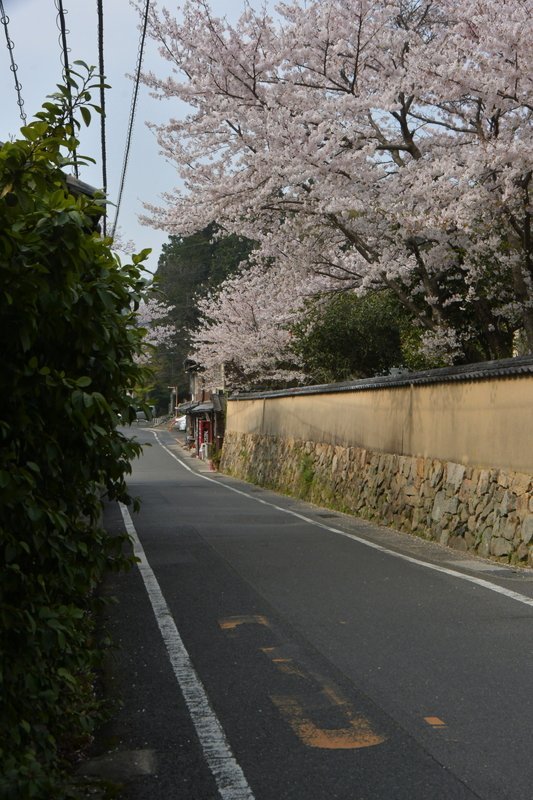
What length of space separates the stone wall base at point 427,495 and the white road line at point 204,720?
5380mm

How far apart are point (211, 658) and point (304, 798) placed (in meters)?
2.50

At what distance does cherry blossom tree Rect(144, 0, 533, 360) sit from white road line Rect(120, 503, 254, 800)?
321 inches

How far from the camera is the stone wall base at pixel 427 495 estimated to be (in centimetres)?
1172

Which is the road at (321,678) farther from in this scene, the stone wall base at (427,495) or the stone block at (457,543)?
the stone block at (457,543)

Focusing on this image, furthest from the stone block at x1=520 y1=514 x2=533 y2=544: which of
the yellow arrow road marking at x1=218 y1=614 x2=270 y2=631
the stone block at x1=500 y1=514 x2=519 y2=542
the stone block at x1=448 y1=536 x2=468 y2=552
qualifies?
the yellow arrow road marking at x1=218 y1=614 x2=270 y2=631

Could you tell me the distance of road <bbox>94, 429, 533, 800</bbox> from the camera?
430 centimetres

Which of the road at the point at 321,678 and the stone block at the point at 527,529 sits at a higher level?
the stone block at the point at 527,529

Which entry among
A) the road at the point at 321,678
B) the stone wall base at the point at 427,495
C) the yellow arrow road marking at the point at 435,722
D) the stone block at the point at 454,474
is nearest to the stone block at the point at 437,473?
the stone wall base at the point at 427,495

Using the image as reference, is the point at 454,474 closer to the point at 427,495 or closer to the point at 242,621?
the point at 427,495

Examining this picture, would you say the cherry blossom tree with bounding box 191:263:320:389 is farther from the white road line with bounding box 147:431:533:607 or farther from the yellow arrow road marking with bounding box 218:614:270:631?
the yellow arrow road marking with bounding box 218:614:270:631

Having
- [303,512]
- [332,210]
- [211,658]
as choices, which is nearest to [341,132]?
[332,210]

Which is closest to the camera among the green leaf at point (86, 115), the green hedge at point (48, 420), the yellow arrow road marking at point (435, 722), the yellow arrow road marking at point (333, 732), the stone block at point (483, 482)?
the green hedge at point (48, 420)

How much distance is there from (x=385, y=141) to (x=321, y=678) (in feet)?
38.9

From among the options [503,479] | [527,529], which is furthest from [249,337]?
[527,529]
